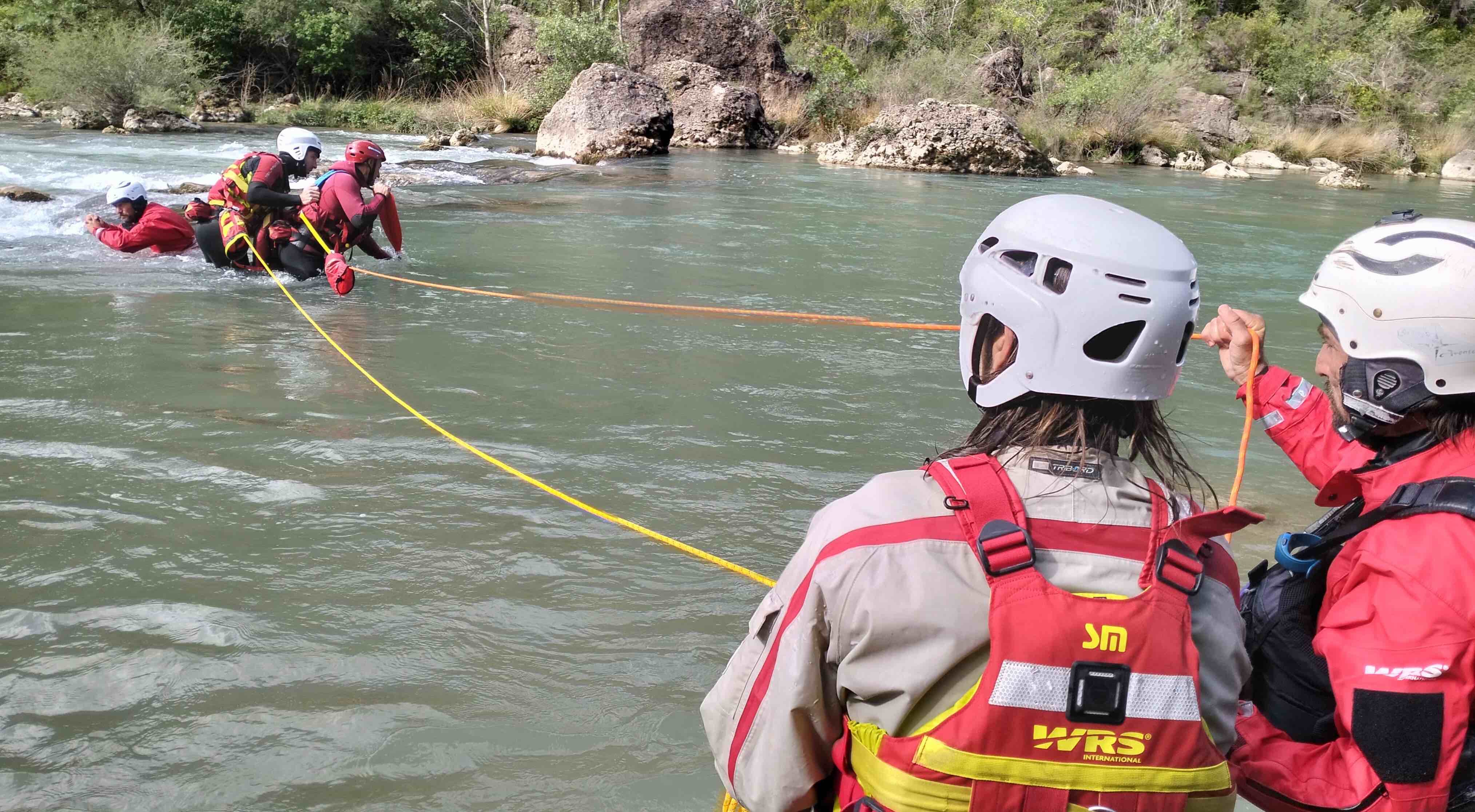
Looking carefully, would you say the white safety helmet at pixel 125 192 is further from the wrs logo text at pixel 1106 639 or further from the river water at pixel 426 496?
the wrs logo text at pixel 1106 639

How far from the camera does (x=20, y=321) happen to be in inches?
286

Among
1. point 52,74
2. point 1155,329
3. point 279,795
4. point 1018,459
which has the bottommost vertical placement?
point 279,795

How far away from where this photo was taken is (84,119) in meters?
22.6

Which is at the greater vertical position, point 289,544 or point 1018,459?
point 1018,459

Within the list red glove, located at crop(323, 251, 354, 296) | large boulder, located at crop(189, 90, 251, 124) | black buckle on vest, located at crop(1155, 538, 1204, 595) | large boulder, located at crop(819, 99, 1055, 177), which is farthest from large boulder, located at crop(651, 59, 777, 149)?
black buckle on vest, located at crop(1155, 538, 1204, 595)

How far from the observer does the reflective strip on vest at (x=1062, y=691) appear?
133 cm

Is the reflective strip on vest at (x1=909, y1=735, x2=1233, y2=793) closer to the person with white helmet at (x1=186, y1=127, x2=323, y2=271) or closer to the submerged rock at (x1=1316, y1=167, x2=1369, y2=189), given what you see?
the person with white helmet at (x1=186, y1=127, x2=323, y2=271)

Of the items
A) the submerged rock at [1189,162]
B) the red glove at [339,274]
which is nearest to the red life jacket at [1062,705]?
the red glove at [339,274]

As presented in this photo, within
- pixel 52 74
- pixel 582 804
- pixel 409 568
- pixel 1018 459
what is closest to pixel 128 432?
pixel 409 568

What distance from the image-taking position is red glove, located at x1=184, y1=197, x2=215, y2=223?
31.1 feet

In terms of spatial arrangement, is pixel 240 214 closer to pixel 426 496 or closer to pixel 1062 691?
pixel 426 496

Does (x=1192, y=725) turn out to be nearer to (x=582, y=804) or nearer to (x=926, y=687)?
(x=926, y=687)

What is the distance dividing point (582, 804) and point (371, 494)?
2317mm

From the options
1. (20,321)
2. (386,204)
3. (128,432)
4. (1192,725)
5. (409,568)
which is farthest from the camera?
(386,204)
